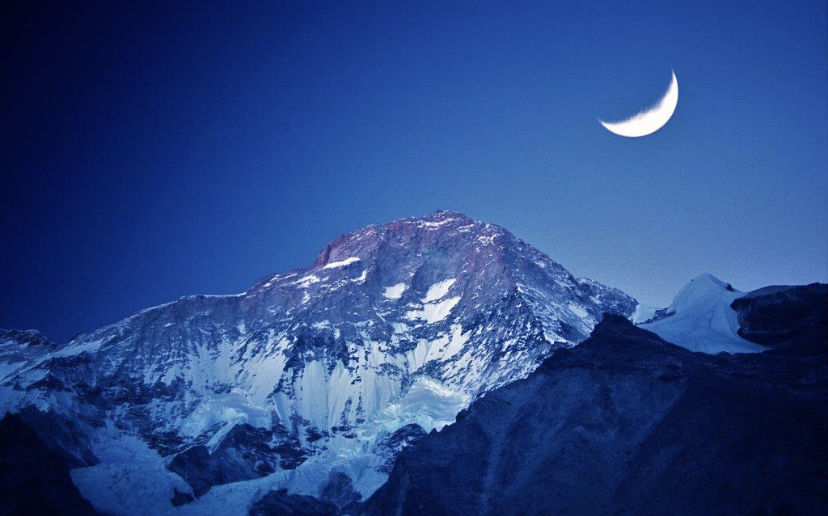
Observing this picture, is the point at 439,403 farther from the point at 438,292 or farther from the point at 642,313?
the point at 642,313

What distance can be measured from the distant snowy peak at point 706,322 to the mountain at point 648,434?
4.43ft

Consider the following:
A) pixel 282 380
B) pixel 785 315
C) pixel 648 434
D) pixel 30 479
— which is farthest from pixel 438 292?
pixel 30 479

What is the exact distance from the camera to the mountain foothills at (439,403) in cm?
7250

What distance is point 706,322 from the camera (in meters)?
109

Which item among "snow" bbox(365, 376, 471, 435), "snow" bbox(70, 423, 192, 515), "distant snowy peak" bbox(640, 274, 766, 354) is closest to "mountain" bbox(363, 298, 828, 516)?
"distant snowy peak" bbox(640, 274, 766, 354)

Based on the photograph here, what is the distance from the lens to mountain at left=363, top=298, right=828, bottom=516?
63.6 meters

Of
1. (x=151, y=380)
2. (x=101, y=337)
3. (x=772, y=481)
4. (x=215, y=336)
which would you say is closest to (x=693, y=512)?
(x=772, y=481)

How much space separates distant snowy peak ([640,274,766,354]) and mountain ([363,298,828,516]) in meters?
1.35

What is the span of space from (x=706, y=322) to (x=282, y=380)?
3992 inches

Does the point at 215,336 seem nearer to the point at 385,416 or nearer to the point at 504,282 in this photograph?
the point at 385,416

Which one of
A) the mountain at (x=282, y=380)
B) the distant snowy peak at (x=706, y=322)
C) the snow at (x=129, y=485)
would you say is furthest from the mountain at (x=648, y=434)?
the snow at (x=129, y=485)

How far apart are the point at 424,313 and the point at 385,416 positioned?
→ 47.9 metres

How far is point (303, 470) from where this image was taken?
12950cm

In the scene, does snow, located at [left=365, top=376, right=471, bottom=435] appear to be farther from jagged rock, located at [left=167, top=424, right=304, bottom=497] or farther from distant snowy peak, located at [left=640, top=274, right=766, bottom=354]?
distant snowy peak, located at [left=640, top=274, right=766, bottom=354]
